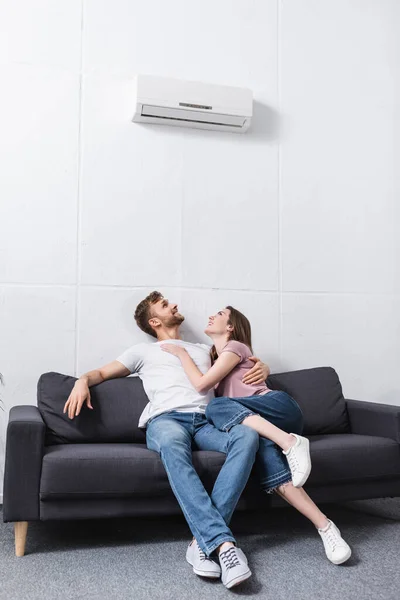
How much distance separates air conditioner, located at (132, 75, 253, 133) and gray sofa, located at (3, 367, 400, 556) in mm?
1617

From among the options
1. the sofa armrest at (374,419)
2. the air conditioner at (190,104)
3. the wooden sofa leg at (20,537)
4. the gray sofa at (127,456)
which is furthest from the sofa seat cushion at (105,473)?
the air conditioner at (190,104)

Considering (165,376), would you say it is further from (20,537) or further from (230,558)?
(230,558)

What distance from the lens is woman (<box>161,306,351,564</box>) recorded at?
108 inches

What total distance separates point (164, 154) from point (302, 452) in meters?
2.12

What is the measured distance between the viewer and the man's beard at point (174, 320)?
3.70 m

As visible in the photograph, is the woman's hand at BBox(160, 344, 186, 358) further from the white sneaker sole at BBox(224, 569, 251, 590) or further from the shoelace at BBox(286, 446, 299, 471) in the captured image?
the white sneaker sole at BBox(224, 569, 251, 590)

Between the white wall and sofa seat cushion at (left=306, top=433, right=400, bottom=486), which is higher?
the white wall

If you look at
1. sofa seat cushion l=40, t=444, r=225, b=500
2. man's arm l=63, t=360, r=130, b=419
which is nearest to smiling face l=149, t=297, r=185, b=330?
man's arm l=63, t=360, r=130, b=419

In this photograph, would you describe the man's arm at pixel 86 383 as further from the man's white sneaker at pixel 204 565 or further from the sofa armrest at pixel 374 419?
the sofa armrest at pixel 374 419

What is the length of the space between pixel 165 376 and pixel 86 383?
41cm

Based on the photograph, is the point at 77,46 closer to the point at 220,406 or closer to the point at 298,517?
the point at 220,406

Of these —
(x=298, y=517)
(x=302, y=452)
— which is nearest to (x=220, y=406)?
(x=302, y=452)

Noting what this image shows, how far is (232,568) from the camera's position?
2.36m

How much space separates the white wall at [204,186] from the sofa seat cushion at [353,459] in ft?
3.36
